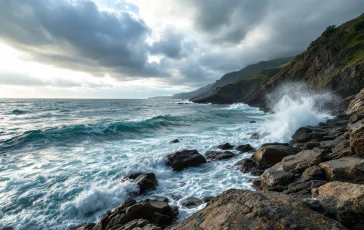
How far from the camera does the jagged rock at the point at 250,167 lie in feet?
34.9

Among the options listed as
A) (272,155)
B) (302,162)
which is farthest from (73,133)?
(302,162)

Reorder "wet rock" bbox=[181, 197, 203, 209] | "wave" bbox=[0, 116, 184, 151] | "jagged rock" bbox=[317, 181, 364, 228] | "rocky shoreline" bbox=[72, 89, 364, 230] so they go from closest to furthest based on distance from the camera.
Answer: "rocky shoreline" bbox=[72, 89, 364, 230]
"jagged rock" bbox=[317, 181, 364, 228]
"wet rock" bbox=[181, 197, 203, 209]
"wave" bbox=[0, 116, 184, 151]

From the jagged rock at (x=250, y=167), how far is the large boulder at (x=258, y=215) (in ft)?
21.6

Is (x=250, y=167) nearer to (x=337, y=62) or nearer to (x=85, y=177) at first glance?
(x=85, y=177)

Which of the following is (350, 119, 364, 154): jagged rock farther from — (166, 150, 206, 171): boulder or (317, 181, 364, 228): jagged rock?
(166, 150, 206, 171): boulder

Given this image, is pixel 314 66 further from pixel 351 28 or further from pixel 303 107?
pixel 303 107

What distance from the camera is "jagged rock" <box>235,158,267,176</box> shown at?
10.6 m

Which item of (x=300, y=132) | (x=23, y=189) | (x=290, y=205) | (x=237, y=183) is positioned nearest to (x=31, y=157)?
(x=23, y=189)

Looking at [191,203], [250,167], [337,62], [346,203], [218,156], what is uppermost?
[337,62]

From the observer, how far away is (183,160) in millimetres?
12828

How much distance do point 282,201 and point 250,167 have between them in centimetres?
755

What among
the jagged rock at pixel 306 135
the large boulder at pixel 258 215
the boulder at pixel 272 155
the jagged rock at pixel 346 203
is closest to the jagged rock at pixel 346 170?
the jagged rock at pixel 346 203

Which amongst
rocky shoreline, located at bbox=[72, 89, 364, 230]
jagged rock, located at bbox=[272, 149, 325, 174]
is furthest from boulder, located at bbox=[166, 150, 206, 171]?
jagged rock, located at bbox=[272, 149, 325, 174]

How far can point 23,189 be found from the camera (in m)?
10.2
